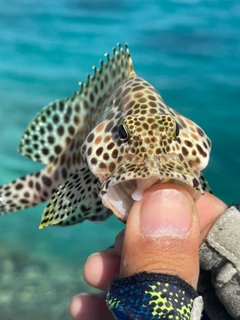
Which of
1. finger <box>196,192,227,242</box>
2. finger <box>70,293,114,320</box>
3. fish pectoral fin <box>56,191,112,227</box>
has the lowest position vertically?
finger <box>70,293,114,320</box>

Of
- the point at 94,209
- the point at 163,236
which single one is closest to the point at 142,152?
the point at 163,236

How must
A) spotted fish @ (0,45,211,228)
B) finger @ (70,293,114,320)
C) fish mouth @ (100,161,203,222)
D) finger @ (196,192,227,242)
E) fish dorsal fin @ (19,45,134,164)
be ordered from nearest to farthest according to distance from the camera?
fish mouth @ (100,161,203,222) < spotted fish @ (0,45,211,228) < finger @ (196,192,227,242) < finger @ (70,293,114,320) < fish dorsal fin @ (19,45,134,164)

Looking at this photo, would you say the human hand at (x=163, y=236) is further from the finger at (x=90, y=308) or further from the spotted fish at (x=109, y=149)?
the finger at (x=90, y=308)

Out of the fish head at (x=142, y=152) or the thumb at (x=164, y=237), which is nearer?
the thumb at (x=164, y=237)

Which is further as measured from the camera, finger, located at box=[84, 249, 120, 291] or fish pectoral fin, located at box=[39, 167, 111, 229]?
fish pectoral fin, located at box=[39, 167, 111, 229]

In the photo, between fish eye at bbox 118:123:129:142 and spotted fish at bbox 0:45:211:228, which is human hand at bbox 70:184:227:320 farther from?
fish eye at bbox 118:123:129:142

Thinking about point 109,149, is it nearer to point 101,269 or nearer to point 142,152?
point 142,152

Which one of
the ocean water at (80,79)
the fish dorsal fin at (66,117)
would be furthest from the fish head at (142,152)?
the ocean water at (80,79)

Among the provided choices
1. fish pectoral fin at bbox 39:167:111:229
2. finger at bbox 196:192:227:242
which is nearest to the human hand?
finger at bbox 196:192:227:242

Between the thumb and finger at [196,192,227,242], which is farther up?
the thumb
